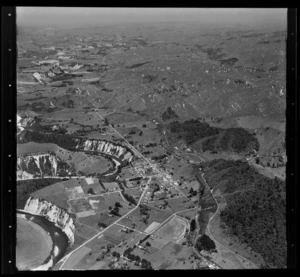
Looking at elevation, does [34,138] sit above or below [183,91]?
below

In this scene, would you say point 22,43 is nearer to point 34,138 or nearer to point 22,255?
point 34,138

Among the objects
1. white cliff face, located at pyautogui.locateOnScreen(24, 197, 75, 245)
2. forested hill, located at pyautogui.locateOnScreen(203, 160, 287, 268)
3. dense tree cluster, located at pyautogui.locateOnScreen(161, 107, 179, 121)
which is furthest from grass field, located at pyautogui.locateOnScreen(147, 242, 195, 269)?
dense tree cluster, located at pyautogui.locateOnScreen(161, 107, 179, 121)

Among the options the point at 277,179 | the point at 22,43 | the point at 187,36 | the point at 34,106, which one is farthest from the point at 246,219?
the point at 22,43

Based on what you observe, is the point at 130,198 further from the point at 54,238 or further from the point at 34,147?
the point at 34,147

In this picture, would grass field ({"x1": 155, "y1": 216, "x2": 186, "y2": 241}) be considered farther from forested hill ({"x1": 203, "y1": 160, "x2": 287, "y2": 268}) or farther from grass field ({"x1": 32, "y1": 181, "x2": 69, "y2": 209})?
grass field ({"x1": 32, "y1": 181, "x2": 69, "y2": 209})

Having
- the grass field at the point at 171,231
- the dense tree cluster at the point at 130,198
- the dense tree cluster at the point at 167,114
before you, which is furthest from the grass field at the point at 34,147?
the grass field at the point at 171,231

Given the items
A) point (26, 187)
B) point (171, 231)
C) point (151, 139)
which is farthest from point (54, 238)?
point (151, 139)
